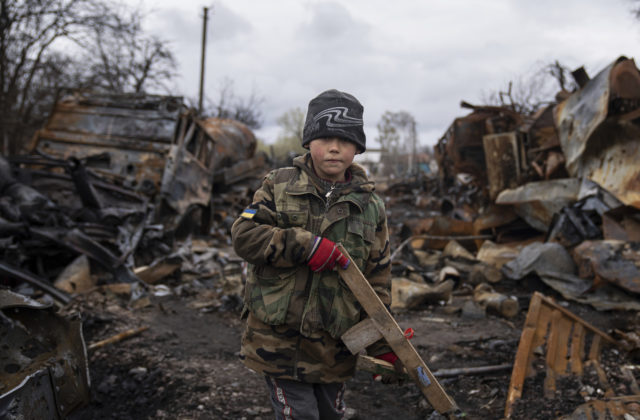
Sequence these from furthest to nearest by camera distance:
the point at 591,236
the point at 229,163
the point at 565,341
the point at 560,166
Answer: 1. the point at 229,163
2. the point at 560,166
3. the point at 591,236
4. the point at 565,341

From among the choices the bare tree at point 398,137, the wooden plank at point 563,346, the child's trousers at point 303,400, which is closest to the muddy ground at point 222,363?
the wooden plank at point 563,346

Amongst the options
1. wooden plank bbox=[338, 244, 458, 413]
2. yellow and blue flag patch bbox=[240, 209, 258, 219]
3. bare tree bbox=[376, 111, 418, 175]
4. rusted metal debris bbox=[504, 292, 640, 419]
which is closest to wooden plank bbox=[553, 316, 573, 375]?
rusted metal debris bbox=[504, 292, 640, 419]

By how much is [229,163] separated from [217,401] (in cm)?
946

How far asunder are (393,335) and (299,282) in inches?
14.0

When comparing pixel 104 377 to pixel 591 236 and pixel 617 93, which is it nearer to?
pixel 591 236

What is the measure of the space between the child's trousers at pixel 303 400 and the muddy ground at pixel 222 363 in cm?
96

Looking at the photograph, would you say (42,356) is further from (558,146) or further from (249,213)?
(558,146)

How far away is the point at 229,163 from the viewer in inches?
455

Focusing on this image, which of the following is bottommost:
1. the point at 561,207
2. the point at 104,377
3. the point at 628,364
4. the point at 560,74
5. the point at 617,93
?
the point at 628,364

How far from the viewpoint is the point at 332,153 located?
153cm

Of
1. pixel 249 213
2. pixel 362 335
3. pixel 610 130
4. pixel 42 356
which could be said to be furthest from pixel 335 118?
pixel 610 130

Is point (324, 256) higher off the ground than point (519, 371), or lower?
higher

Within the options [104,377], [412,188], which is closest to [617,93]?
[104,377]

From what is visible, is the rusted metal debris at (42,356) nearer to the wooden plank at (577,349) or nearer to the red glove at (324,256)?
the red glove at (324,256)
